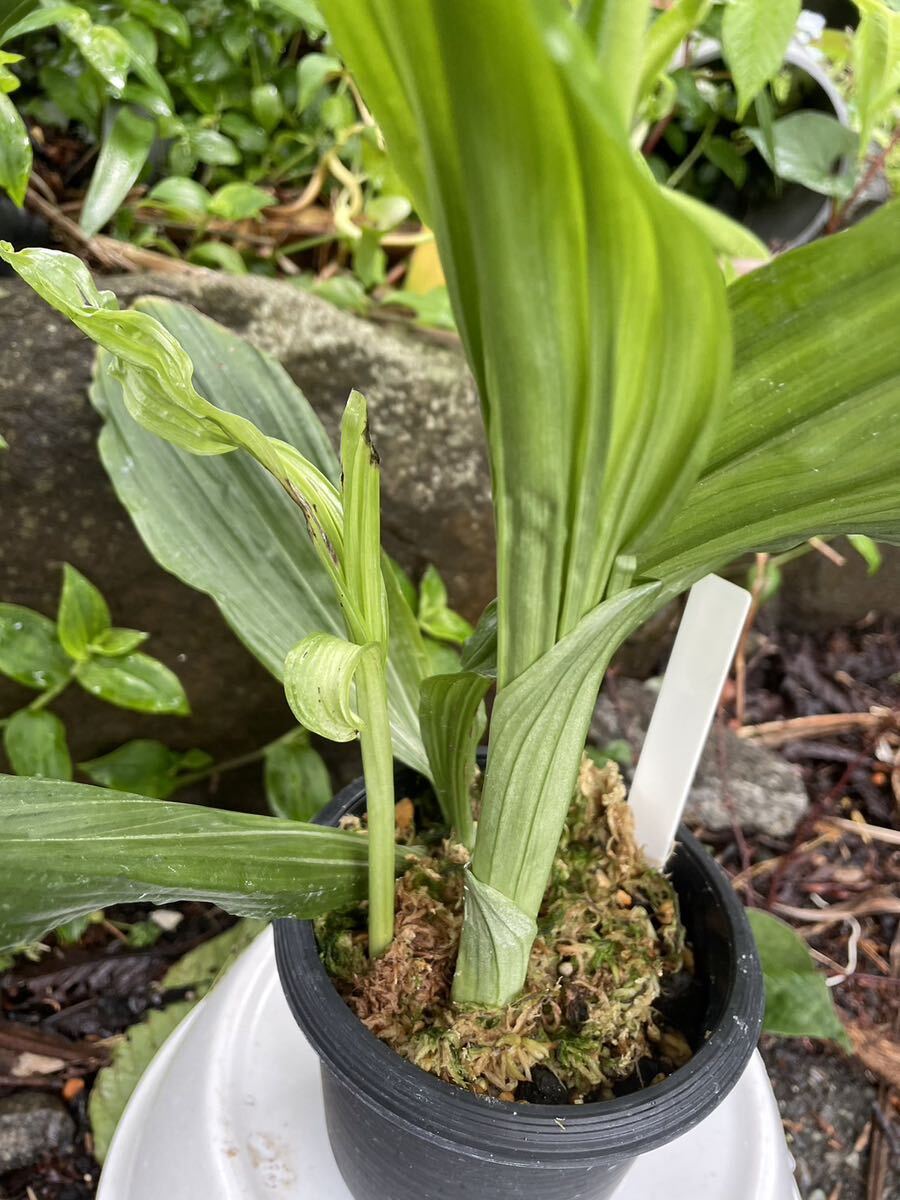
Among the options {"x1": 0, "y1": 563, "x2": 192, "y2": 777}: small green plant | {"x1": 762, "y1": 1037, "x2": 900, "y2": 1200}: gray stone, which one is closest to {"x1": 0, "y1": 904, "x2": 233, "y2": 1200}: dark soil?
{"x1": 0, "y1": 563, "x2": 192, "y2": 777}: small green plant

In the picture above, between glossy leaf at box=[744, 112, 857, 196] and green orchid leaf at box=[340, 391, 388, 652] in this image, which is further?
glossy leaf at box=[744, 112, 857, 196]

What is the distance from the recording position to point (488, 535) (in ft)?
3.26

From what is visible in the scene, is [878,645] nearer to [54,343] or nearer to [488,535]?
[488,535]

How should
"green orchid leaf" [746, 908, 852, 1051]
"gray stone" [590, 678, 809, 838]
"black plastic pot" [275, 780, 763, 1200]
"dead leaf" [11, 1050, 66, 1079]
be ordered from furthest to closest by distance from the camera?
"gray stone" [590, 678, 809, 838] < "dead leaf" [11, 1050, 66, 1079] < "green orchid leaf" [746, 908, 852, 1051] < "black plastic pot" [275, 780, 763, 1200]

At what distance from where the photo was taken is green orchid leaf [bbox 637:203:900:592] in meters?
0.26

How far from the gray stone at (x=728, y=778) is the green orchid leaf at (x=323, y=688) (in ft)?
2.67

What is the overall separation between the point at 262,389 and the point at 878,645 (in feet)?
4.02

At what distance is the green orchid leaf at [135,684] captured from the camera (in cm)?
75

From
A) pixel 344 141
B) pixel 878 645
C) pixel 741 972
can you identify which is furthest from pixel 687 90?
pixel 741 972

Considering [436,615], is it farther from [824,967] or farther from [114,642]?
[824,967]

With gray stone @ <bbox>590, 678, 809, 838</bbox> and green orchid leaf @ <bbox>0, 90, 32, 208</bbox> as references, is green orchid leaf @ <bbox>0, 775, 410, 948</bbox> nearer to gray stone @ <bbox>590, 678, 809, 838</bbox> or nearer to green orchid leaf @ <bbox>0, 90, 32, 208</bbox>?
green orchid leaf @ <bbox>0, 90, 32, 208</bbox>

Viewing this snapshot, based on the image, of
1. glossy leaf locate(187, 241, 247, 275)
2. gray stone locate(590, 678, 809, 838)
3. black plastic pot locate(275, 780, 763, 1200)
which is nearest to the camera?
black plastic pot locate(275, 780, 763, 1200)

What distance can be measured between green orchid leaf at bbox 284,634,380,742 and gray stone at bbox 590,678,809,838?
814 millimetres

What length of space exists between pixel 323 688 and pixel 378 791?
0.41 feet
